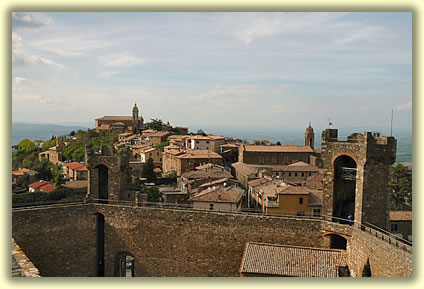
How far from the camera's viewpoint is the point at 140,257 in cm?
1761

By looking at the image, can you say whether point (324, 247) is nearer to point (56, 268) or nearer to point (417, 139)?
point (417, 139)

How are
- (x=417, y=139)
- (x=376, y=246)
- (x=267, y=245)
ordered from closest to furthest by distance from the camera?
1. (x=417, y=139)
2. (x=376, y=246)
3. (x=267, y=245)

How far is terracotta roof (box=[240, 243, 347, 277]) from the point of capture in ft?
47.7

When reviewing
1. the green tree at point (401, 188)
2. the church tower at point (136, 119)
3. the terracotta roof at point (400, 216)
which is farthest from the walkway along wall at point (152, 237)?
the church tower at point (136, 119)

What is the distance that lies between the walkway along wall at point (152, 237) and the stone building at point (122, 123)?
75.2 meters

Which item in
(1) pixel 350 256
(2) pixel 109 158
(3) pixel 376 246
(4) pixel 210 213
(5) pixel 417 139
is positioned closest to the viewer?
(5) pixel 417 139

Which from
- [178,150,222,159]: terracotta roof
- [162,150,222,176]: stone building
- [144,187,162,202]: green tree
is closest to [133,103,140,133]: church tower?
[162,150,222,176]: stone building

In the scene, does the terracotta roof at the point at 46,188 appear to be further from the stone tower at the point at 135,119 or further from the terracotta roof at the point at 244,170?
the stone tower at the point at 135,119

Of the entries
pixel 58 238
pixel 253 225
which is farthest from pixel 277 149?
pixel 58 238

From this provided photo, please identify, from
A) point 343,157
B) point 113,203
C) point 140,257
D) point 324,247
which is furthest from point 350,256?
point 113,203

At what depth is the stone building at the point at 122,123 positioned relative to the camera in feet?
306

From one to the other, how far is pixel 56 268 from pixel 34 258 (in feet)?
3.53

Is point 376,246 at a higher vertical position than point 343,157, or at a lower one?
lower

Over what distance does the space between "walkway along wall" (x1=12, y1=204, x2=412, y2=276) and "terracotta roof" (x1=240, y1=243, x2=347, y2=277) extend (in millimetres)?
683
